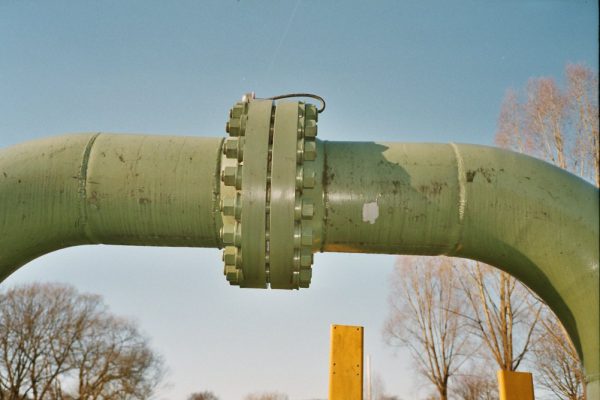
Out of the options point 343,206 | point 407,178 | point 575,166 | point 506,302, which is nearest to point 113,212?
point 343,206

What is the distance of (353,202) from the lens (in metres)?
2.23

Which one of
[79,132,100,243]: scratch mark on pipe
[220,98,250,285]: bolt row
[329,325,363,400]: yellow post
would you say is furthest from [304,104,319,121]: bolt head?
[329,325,363,400]: yellow post

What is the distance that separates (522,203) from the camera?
2.23m

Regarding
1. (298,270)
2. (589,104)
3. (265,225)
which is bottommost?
(298,270)

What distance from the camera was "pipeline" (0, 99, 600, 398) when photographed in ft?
7.09

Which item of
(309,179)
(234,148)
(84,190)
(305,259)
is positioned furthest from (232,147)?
(84,190)

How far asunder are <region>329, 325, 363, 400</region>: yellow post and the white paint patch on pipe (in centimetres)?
320

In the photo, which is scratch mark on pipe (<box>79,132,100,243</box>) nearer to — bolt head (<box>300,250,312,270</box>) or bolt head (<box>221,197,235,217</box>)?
bolt head (<box>221,197,235,217</box>)

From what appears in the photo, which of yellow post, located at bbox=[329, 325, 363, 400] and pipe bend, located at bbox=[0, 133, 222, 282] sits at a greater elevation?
pipe bend, located at bbox=[0, 133, 222, 282]

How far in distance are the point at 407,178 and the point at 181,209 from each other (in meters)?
1.01

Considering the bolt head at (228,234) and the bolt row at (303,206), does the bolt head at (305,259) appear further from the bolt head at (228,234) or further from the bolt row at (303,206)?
the bolt head at (228,234)

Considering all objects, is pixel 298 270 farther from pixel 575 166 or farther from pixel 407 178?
pixel 575 166

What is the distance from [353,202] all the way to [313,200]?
0.58 feet

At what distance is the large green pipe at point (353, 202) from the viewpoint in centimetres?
222
